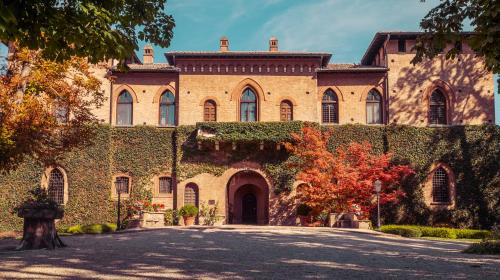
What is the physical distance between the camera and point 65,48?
8.16 m

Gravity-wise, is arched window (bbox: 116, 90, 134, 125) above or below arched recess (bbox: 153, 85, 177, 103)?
below

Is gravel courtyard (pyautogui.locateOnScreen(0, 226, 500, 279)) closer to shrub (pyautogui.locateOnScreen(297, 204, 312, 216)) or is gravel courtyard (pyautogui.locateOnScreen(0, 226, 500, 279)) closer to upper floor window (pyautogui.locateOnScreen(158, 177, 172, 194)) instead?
shrub (pyautogui.locateOnScreen(297, 204, 312, 216))

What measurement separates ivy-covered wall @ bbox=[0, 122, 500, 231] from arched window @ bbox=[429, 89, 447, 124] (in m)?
1.22

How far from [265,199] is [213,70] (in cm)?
923

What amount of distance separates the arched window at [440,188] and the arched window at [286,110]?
382 inches

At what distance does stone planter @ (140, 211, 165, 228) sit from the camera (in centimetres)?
2650

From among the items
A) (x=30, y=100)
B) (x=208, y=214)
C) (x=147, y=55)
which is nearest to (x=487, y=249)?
(x=30, y=100)

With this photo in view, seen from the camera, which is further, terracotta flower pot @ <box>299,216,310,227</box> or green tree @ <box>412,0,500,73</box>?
terracotta flower pot @ <box>299,216,310,227</box>

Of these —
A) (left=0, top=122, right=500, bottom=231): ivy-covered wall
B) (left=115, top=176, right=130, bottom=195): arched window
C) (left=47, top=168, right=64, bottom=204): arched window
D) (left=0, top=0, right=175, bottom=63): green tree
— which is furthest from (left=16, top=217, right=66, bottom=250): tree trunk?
(left=47, top=168, right=64, bottom=204): arched window

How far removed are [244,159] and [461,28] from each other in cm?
2238

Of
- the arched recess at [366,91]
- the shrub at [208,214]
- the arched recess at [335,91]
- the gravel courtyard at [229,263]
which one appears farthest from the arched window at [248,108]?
the gravel courtyard at [229,263]

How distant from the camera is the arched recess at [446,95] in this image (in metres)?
30.8

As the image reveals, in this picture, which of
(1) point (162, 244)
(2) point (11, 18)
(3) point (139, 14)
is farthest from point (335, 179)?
(2) point (11, 18)

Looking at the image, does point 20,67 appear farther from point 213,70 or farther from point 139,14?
point 213,70
